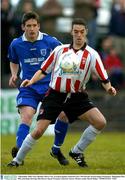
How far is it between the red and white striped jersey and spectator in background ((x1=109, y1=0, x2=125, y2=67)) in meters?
10.4

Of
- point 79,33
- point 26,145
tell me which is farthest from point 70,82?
point 26,145

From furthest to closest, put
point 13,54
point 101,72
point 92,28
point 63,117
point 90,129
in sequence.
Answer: point 92,28 < point 13,54 < point 63,117 < point 90,129 < point 101,72

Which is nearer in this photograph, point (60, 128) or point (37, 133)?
→ point (37, 133)

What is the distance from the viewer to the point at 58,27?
2327 cm

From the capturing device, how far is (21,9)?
21703mm

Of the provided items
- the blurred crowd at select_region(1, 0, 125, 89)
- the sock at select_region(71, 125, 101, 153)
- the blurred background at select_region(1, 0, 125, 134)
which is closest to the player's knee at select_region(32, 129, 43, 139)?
the sock at select_region(71, 125, 101, 153)

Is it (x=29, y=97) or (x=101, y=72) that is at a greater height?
(x=101, y=72)

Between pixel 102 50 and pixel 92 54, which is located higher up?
pixel 92 54

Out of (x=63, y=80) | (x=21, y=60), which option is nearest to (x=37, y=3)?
(x=21, y=60)

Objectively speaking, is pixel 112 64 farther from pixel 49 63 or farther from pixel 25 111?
pixel 49 63

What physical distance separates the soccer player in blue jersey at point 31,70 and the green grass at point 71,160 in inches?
18.0

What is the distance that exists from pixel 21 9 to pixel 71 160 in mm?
9054

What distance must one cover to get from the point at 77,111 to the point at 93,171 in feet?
3.28

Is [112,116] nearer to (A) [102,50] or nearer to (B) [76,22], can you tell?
(A) [102,50]
